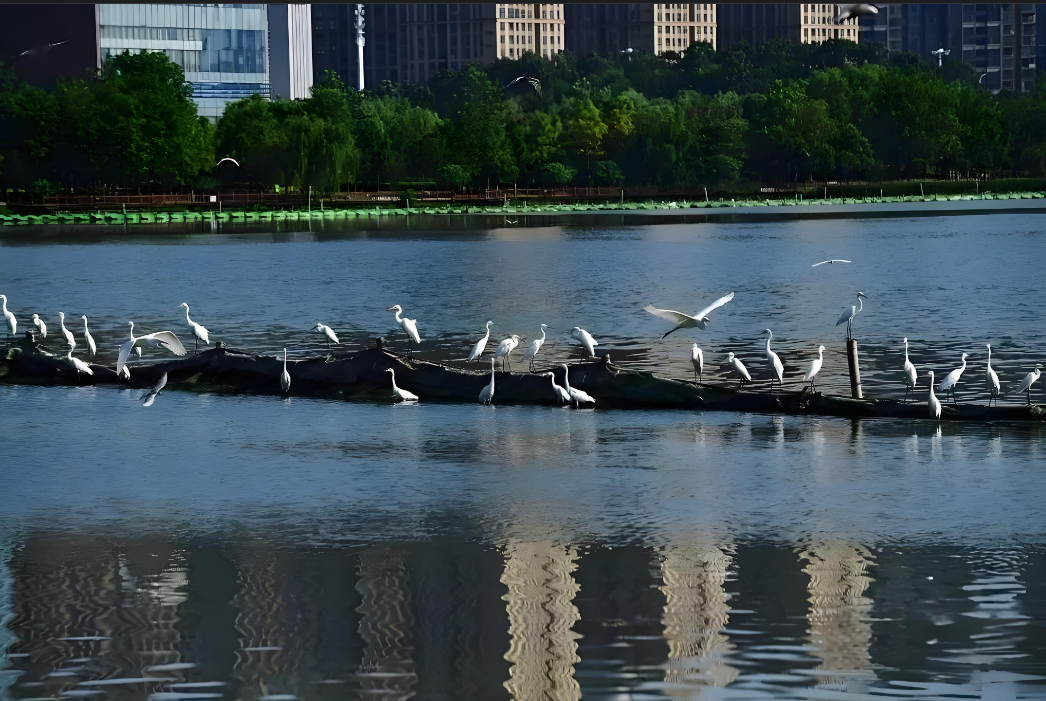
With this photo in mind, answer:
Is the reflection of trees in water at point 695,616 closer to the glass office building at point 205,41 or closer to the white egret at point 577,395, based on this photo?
the white egret at point 577,395

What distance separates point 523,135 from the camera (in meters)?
121

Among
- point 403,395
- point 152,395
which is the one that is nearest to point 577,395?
point 403,395

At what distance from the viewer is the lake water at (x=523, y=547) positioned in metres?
9.74

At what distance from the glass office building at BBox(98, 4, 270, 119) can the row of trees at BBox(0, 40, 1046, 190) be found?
15.5m

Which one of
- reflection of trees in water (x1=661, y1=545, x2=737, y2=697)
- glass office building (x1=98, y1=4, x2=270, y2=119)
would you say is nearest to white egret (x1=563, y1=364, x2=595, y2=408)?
reflection of trees in water (x1=661, y1=545, x2=737, y2=697)

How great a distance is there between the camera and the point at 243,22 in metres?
150

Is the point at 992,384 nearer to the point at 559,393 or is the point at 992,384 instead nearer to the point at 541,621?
the point at 559,393

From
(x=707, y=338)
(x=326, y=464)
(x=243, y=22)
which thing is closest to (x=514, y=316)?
(x=707, y=338)

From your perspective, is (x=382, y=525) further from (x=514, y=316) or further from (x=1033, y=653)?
(x=514, y=316)

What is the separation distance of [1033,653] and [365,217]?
336 ft

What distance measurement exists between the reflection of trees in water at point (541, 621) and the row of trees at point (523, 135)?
91067 mm

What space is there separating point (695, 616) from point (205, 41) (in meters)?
145

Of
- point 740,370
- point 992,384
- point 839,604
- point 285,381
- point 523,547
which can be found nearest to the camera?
point 839,604

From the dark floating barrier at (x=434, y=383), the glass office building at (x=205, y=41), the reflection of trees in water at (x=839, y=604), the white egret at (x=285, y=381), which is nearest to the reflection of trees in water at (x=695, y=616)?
the reflection of trees in water at (x=839, y=604)
